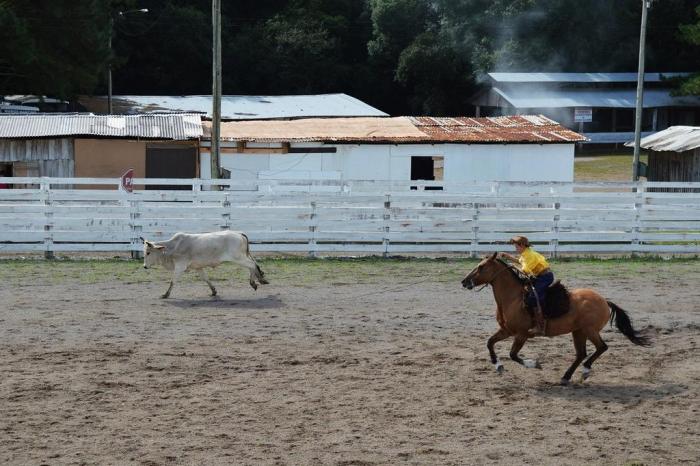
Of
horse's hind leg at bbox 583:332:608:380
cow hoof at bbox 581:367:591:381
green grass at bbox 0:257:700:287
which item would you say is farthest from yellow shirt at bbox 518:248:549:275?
green grass at bbox 0:257:700:287

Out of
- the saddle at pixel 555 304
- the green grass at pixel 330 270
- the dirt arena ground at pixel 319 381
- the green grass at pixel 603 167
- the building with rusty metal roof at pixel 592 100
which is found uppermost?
the building with rusty metal roof at pixel 592 100

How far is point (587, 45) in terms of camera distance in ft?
195

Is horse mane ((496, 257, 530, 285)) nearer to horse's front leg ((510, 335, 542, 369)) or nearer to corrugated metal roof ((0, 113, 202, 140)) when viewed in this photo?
horse's front leg ((510, 335, 542, 369))

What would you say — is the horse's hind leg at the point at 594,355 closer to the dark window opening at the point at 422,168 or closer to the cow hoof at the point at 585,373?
the cow hoof at the point at 585,373

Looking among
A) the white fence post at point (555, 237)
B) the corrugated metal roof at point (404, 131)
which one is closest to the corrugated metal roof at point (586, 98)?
the corrugated metal roof at point (404, 131)

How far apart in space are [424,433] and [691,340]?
17.5ft

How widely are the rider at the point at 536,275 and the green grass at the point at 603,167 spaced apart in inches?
1252

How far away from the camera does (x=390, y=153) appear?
2825 centimetres

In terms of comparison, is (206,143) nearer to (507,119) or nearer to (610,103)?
(507,119)

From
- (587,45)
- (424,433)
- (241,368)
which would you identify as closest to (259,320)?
(241,368)

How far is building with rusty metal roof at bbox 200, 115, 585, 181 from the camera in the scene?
28.1m

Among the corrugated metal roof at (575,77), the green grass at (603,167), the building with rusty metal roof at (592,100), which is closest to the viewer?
the green grass at (603,167)

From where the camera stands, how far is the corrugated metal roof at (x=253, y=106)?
40.2m

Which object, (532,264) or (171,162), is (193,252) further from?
(171,162)
